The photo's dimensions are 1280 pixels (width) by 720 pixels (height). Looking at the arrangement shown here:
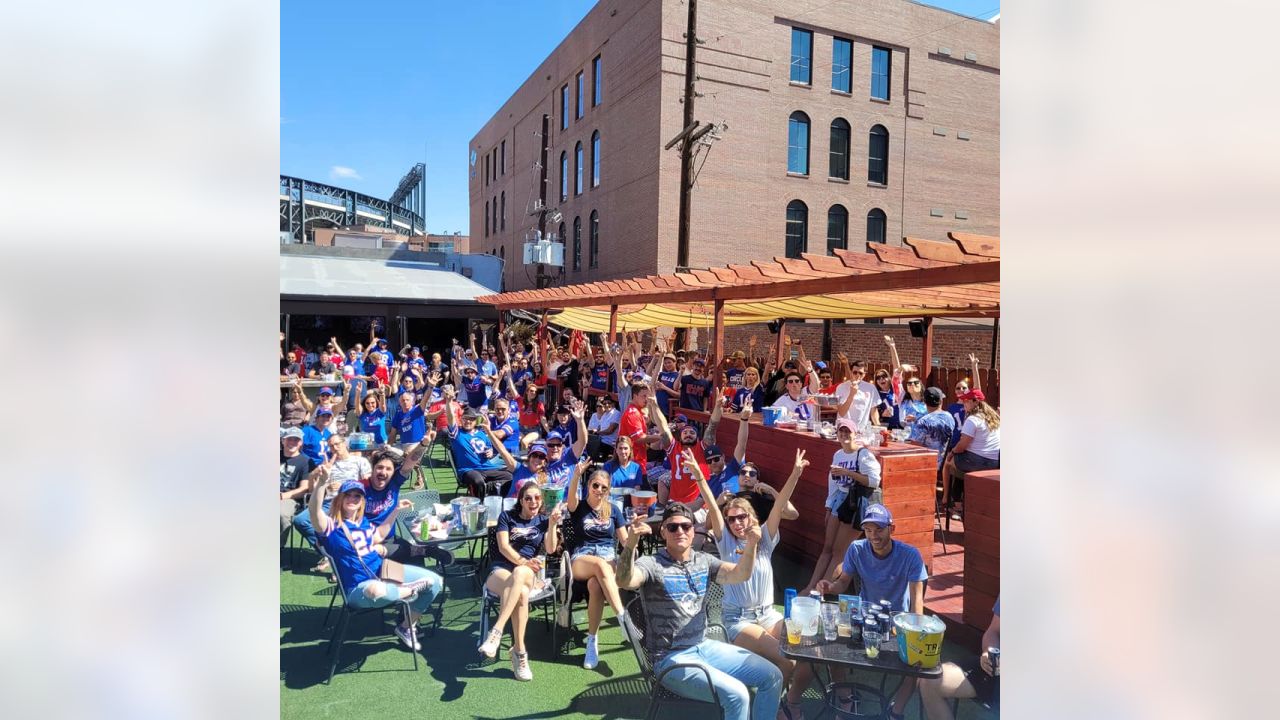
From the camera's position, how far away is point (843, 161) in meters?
25.6

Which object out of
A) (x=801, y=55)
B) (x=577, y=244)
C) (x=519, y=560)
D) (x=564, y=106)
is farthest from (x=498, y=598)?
(x=564, y=106)

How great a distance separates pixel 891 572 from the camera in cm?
412

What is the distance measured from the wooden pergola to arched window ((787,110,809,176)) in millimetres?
10790

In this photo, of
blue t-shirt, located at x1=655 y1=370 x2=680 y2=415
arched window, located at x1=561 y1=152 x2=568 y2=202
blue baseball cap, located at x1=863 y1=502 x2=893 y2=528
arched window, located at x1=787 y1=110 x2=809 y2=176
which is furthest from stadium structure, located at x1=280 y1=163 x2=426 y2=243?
blue baseball cap, located at x1=863 y1=502 x2=893 y2=528

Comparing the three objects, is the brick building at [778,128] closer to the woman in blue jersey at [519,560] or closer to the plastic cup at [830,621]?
the woman in blue jersey at [519,560]

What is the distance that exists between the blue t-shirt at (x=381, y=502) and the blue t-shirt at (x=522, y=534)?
0.95 metres

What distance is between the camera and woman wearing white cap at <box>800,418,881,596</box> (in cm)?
548

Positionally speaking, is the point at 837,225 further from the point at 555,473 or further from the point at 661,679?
the point at 661,679

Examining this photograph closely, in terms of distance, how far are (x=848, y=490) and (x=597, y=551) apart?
6.72 ft

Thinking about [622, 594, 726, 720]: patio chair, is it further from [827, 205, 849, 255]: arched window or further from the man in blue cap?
[827, 205, 849, 255]: arched window
